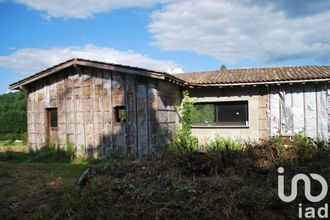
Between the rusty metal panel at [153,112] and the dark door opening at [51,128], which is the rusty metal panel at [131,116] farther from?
the dark door opening at [51,128]

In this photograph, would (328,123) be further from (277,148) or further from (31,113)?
(31,113)

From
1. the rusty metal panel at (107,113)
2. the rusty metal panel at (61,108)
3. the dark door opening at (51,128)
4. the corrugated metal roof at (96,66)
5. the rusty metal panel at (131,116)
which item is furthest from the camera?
the dark door opening at (51,128)

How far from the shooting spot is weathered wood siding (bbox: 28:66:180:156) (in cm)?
1141

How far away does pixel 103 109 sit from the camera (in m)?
12.1

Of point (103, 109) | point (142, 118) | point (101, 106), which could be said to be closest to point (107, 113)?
point (103, 109)

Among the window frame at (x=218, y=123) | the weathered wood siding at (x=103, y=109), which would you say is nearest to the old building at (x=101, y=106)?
the weathered wood siding at (x=103, y=109)

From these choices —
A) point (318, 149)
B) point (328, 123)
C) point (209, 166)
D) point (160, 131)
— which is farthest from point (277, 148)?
point (328, 123)

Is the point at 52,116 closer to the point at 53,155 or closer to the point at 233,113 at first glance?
the point at 53,155

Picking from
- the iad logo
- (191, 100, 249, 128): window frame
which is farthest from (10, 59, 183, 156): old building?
the iad logo

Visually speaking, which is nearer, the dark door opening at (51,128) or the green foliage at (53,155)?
the green foliage at (53,155)

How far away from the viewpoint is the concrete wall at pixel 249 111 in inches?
495

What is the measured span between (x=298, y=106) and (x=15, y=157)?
1256 cm

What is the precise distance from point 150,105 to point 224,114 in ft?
13.2

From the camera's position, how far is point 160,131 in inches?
454
